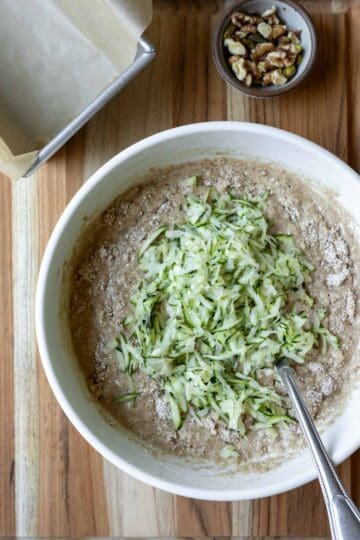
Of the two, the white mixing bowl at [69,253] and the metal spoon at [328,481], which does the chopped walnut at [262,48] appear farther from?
the metal spoon at [328,481]

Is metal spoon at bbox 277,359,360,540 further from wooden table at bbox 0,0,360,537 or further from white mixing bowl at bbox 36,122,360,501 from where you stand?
wooden table at bbox 0,0,360,537

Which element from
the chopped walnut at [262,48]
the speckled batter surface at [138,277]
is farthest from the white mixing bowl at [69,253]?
the chopped walnut at [262,48]

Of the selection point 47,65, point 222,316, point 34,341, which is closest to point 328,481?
point 222,316

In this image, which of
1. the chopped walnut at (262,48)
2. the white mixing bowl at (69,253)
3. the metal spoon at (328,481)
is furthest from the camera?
the chopped walnut at (262,48)

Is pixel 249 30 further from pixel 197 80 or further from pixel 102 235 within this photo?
pixel 102 235

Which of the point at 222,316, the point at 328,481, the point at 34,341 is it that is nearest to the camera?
the point at 328,481

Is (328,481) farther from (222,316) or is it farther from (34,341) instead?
(34,341)

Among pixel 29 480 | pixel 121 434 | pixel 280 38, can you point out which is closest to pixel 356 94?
pixel 280 38
